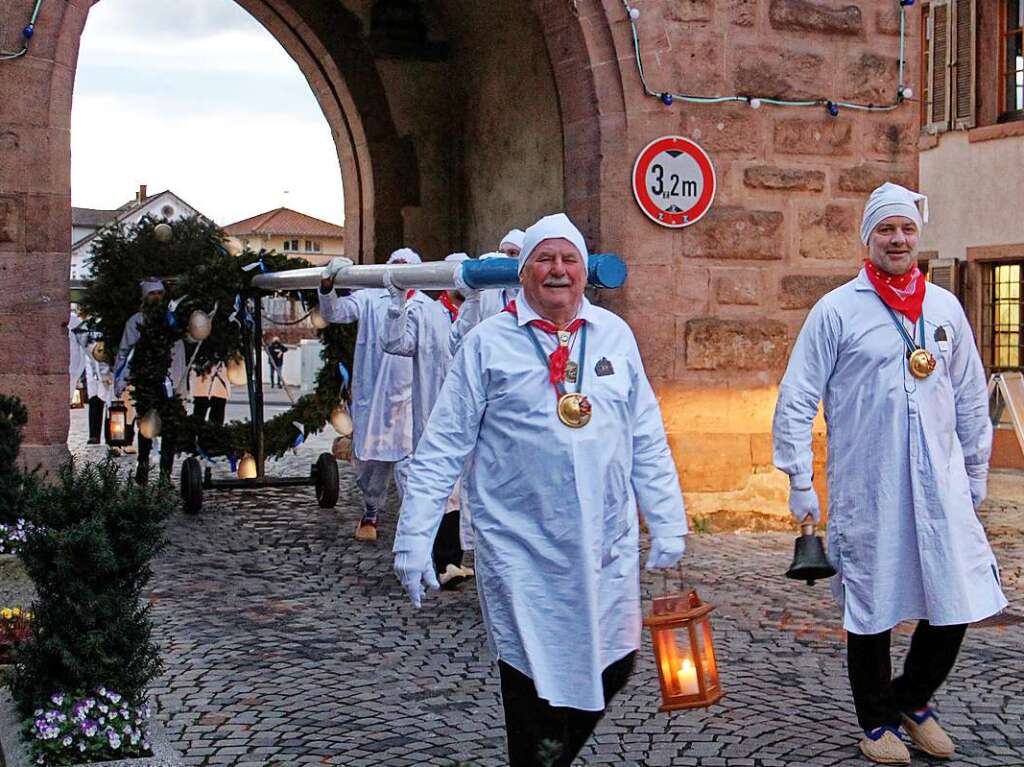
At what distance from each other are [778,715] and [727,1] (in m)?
6.01

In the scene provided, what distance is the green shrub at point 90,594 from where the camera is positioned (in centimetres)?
429

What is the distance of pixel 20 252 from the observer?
8680 mm

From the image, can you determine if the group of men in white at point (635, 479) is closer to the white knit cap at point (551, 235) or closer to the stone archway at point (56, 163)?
the white knit cap at point (551, 235)

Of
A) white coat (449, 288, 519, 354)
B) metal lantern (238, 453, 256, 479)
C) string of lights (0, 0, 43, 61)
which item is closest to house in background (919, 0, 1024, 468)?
metal lantern (238, 453, 256, 479)

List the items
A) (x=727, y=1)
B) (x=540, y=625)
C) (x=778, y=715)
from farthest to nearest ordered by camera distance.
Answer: (x=727, y=1), (x=778, y=715), (x=540, y=625)

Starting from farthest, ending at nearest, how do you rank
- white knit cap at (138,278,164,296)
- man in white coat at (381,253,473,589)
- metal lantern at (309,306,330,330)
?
white knit cap at (138,278,164,296)
metal lantern at (309,306,330,330)
man in white coat at (381,253,473,589)

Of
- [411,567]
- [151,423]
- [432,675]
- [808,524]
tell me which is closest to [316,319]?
[151,423]

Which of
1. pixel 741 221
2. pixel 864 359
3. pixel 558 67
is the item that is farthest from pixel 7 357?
pixel 864 359

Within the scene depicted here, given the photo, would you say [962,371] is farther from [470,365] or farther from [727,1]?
[727,1]

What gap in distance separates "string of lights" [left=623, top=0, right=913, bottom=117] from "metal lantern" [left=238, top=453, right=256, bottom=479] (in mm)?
3822

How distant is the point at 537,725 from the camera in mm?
3971

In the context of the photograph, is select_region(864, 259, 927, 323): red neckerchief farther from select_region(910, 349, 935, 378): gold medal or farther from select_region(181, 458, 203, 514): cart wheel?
select_region(181, 458, 203, 514): cart wheel

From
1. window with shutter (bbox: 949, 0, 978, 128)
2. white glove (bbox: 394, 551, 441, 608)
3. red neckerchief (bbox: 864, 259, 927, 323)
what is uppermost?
window with shutter (bbox: 949, 0, 978, 128)

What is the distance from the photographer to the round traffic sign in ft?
32.3
